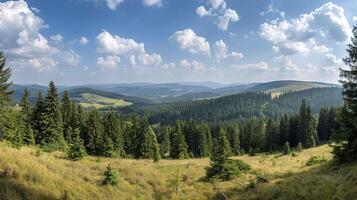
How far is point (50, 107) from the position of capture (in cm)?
5747

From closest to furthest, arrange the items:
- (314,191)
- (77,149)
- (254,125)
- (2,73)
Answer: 1. (314,191)
2. (77,149)
3. (2,73)
4. (254,125)

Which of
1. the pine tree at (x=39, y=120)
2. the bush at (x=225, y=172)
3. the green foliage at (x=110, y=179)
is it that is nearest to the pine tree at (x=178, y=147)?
the pine tree at (x=39, y=120)

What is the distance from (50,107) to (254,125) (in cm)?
7056

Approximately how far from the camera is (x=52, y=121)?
186 ft

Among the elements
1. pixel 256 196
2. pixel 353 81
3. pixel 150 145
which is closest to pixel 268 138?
pixel 150 145

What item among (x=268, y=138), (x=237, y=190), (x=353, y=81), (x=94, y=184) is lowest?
(x=268, y=138)

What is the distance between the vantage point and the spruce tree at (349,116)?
79.4 ft

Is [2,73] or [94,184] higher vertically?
[2,73]

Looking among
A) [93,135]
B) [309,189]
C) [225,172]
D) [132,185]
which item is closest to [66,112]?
[93,135]

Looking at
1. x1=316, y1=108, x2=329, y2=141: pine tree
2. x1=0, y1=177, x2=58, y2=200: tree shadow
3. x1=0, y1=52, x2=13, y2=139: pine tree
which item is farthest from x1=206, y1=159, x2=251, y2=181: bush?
x1=316, y1=108, x2=329, y2=141: pine tree

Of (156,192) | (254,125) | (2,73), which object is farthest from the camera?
(254,125)

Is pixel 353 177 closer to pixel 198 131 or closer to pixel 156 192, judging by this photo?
pixel 156 192

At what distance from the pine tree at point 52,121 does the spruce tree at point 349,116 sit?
1780 inches

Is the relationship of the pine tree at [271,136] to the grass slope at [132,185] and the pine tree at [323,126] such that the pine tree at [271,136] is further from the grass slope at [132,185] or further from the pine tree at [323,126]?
the grass slope at [132,185]
